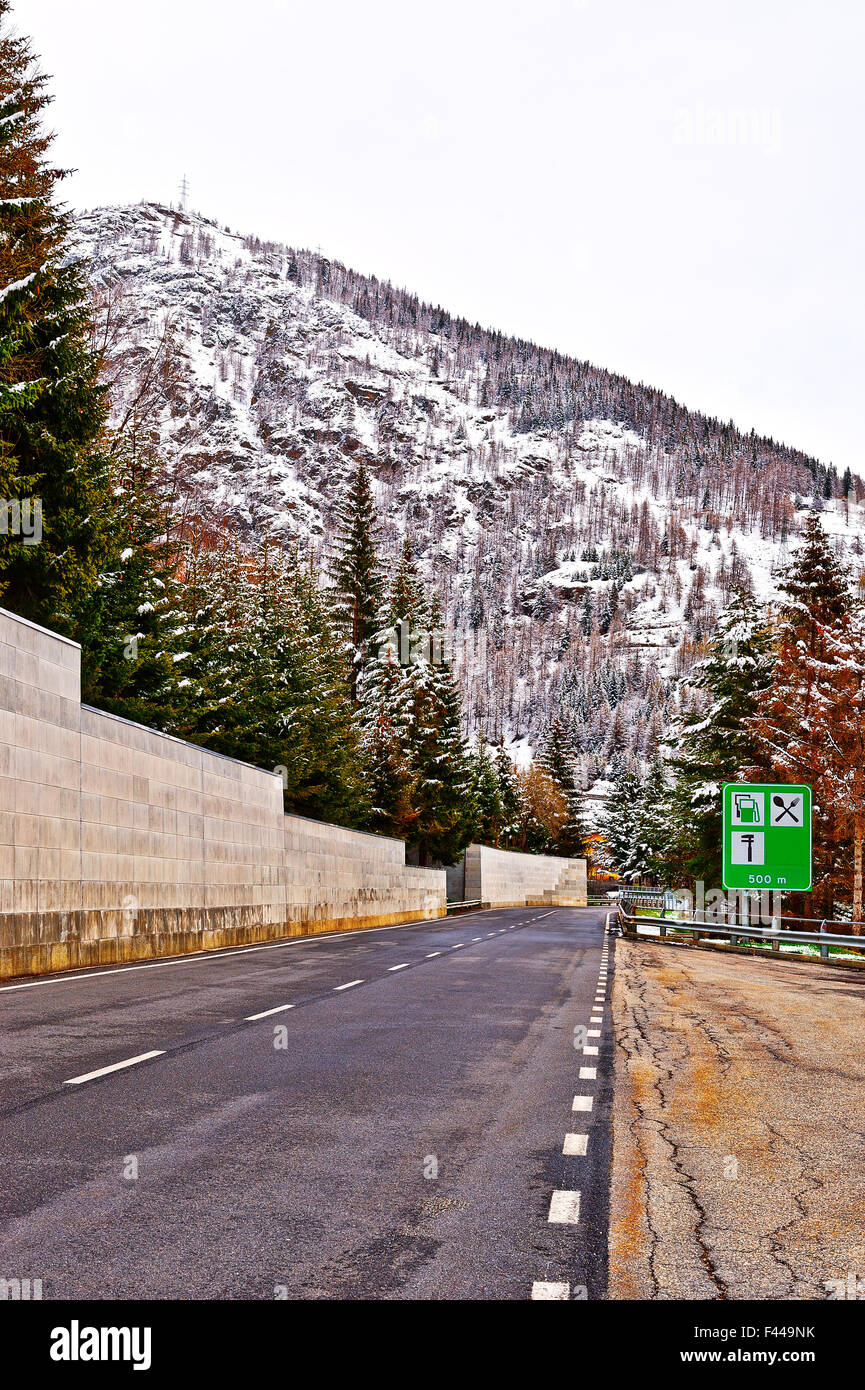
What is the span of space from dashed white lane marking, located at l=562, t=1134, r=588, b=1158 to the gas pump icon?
87.3 feet

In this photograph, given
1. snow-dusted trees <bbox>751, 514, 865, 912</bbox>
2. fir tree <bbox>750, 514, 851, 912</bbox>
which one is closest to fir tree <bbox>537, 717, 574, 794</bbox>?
fir tree <bbox>750, 514, 851, 912</bbox>

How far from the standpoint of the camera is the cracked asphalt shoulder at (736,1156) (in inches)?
192

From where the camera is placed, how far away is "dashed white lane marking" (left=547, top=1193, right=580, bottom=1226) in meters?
5.52

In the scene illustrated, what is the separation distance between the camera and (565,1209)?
572cm

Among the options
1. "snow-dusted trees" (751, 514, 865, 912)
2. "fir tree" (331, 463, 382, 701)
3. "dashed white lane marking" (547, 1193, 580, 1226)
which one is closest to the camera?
"dashed white lane marking" (547, 1193, 580, 1226)

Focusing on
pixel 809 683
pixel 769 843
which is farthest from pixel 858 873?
pixel 769 843

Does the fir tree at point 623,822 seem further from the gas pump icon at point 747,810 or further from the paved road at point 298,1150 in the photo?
the paved road at point 298,1150

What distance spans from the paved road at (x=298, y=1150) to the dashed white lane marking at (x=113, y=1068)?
0.19 ft

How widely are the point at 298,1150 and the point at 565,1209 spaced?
5.80 feet

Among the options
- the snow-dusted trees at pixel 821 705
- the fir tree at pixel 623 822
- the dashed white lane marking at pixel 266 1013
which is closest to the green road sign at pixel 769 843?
the snow-dusted trees at pixel 821 705

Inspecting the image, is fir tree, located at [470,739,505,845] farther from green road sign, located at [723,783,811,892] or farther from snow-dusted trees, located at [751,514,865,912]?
green road sign, located at [723,783,811,892]

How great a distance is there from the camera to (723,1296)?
4453 mm

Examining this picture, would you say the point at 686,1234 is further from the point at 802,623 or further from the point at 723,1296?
the point at 802,623

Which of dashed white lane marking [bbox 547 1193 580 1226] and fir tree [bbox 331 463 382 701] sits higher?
fir tree [bbox 331 463 382 701]
